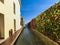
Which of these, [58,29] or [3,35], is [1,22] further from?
[58,29]

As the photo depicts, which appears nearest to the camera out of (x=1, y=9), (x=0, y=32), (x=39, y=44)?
(x=39, y=44)

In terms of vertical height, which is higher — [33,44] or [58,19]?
[58,19]

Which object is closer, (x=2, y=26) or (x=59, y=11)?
(x=59, y=11)

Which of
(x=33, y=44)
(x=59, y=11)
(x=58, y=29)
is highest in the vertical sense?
(x=59, y=11)

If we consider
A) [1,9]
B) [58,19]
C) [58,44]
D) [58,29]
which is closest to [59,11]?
[58,19]

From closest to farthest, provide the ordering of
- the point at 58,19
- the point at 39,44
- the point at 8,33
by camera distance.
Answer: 1. the point at 58,19
2. the point at 39,44
3. the point at 8,33

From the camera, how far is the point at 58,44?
876cm

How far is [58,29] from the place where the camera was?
9.30m

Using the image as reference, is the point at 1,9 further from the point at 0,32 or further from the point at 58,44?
the point at 58,44

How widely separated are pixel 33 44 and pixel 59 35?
198cm

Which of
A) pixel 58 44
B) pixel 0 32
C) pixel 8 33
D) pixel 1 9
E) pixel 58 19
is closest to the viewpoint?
pixel 58 44

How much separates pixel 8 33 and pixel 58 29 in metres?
7.35

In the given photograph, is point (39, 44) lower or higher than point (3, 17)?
lower

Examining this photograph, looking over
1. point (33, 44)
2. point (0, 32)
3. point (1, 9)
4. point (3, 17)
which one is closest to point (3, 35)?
point (0, 32)
